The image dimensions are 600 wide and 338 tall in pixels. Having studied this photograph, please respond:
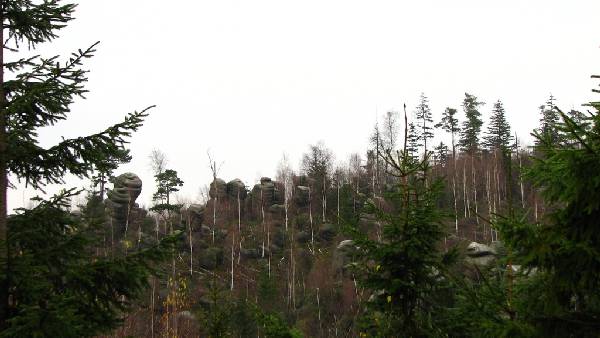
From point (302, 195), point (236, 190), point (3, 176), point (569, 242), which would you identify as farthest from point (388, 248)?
point (236, 190)

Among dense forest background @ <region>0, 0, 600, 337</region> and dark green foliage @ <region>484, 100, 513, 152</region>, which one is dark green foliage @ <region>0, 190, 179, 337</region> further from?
dark green foliage @ <region>484, 100, 513, 152</region>

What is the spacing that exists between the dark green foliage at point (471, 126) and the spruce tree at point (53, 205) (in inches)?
2198

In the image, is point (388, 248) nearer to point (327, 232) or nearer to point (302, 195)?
point (327, 232)

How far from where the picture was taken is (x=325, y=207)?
48406 millimetres

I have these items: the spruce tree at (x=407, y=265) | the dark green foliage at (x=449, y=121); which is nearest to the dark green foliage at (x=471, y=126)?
the dark green foliage at (x=449, y=121)

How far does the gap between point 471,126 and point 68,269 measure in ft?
194

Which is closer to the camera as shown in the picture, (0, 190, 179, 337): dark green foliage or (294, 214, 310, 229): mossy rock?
(0, 190, 179, 337): dark green foliage

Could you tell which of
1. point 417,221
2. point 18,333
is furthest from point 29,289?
point 417,221

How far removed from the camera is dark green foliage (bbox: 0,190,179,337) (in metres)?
4.25

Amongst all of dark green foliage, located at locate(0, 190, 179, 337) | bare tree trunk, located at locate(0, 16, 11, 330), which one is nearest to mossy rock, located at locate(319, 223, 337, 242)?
dark green foliage, located at locate(0, 190, 179, 337)

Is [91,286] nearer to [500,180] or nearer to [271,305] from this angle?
[271,305]

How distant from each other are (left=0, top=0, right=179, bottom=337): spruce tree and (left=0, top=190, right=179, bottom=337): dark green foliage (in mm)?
10

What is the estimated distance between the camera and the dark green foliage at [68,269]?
4250 millimetres

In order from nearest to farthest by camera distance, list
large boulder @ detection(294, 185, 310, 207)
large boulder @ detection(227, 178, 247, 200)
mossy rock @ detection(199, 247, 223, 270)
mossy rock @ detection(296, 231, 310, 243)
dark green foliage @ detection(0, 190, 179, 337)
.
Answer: dark green foliage @ detection(0, 190, 179, 337) → mossy rock @ detection(199, 247, 223, 270) → mossy rock @ detection(296, 231, 310, 243) → large boulder @ detection(294, 185, 310, 207) → large boulder @ detection(227, 178, 247, 200)
